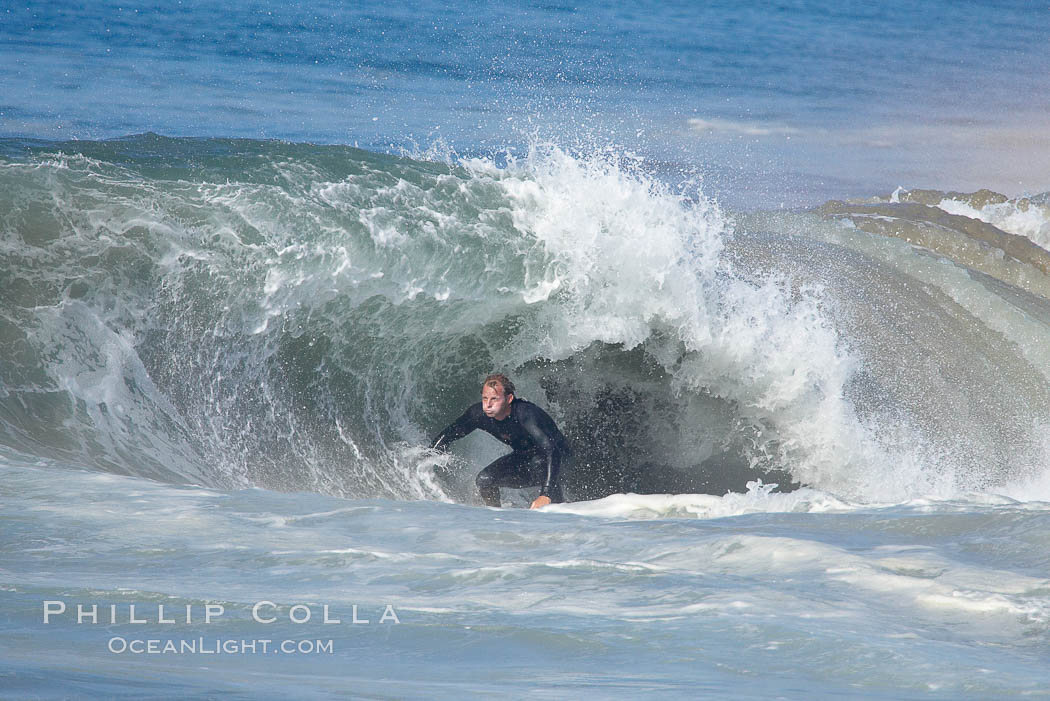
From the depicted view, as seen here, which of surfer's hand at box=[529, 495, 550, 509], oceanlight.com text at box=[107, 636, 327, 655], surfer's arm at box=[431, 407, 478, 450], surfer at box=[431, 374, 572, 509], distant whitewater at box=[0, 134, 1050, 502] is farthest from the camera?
distant whitewater at box=[0, 134, 1050, 502]

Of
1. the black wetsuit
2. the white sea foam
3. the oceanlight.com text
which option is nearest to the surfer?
the black wetsuit

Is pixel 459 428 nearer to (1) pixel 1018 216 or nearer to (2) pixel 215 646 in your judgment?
(2) pixel 215 646

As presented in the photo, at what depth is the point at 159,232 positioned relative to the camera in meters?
7.32

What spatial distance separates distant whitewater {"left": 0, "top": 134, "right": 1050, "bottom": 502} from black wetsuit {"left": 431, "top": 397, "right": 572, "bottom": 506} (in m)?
0.98

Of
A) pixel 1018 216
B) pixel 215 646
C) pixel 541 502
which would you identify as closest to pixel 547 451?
pixel 541 502

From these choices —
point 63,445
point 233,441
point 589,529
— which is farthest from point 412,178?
point 589,529

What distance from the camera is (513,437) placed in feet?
21.3

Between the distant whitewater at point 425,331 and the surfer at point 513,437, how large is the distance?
38.9 inches

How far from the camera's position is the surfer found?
20.6ft

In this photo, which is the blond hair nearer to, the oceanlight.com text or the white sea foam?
the oceanlight.com text

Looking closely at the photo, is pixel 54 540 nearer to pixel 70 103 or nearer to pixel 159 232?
pixel 159 232

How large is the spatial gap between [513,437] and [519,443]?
6cm

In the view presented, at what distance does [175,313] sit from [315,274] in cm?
112

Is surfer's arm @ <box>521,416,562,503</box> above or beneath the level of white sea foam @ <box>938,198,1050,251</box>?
beneath
